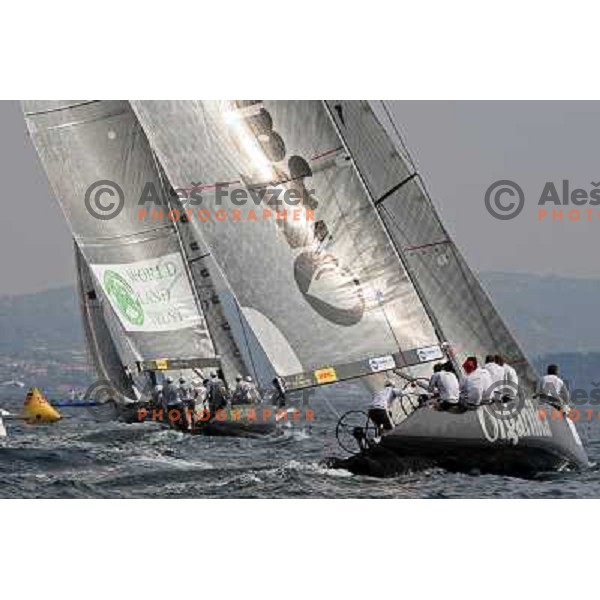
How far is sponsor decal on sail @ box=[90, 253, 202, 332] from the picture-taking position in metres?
27.6

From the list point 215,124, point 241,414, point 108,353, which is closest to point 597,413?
point 215,124

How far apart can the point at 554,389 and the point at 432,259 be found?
2024 millimetres

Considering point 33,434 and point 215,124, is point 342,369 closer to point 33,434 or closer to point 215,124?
point 215,124

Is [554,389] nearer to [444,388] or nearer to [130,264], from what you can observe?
[444,388]

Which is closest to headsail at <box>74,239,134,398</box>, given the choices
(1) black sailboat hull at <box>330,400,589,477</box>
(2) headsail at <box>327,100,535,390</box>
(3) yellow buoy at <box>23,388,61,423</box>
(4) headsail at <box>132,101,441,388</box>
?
(3) yellow buoy at <box>23,388,61,423</box>

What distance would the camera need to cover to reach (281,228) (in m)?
19.8

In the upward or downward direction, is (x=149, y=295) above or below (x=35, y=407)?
above

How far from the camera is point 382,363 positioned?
19.4m

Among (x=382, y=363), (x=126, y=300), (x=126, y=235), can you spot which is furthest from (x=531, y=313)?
(x=126, y=300)

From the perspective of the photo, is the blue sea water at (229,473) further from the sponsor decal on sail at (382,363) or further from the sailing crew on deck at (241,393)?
the sailing crew on deck at (241,393)

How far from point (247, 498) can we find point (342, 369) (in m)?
2.84

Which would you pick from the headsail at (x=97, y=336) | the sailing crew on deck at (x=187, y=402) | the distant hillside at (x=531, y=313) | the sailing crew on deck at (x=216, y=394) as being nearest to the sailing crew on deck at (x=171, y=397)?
the sailing crew on deck at (x=187, y=402)

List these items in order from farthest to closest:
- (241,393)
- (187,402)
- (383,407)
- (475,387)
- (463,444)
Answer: (241,393), (187,402), (383,407), (475,387), (463,444)

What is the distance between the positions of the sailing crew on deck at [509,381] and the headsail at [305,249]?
0.71 m
